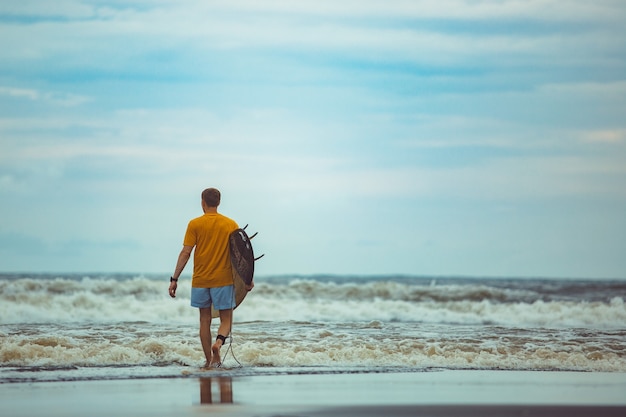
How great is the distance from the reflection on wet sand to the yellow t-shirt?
1.09m

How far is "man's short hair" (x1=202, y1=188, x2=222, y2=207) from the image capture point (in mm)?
9727

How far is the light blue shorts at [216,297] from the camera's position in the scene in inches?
378

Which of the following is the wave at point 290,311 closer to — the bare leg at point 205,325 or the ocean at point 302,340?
the ocean at point 302,340

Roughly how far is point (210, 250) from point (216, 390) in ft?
6.13

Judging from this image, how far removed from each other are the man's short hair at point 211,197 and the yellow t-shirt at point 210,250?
17 centimetres

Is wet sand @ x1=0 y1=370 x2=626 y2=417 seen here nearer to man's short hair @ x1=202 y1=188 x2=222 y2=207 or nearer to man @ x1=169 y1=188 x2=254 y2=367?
man @ x1=169 y1=188 x2=254 y2=367

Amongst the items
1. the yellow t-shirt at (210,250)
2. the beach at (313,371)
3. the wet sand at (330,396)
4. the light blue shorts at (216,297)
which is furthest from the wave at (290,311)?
the wet sand at (330,396)

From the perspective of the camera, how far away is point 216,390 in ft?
27.0

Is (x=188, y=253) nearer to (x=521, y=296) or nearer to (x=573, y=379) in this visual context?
(x=573, y=379)

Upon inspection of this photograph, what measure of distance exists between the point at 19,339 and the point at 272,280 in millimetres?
27516

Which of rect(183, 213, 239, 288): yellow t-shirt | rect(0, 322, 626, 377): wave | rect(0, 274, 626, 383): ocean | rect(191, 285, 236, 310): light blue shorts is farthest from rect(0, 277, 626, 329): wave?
rect(183, 213, 239, 288): yellow t-shirt

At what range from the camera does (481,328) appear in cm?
1622

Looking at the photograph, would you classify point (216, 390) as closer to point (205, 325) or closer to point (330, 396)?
point (330, 396)

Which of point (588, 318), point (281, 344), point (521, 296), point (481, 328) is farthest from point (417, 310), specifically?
point (281, 344)
